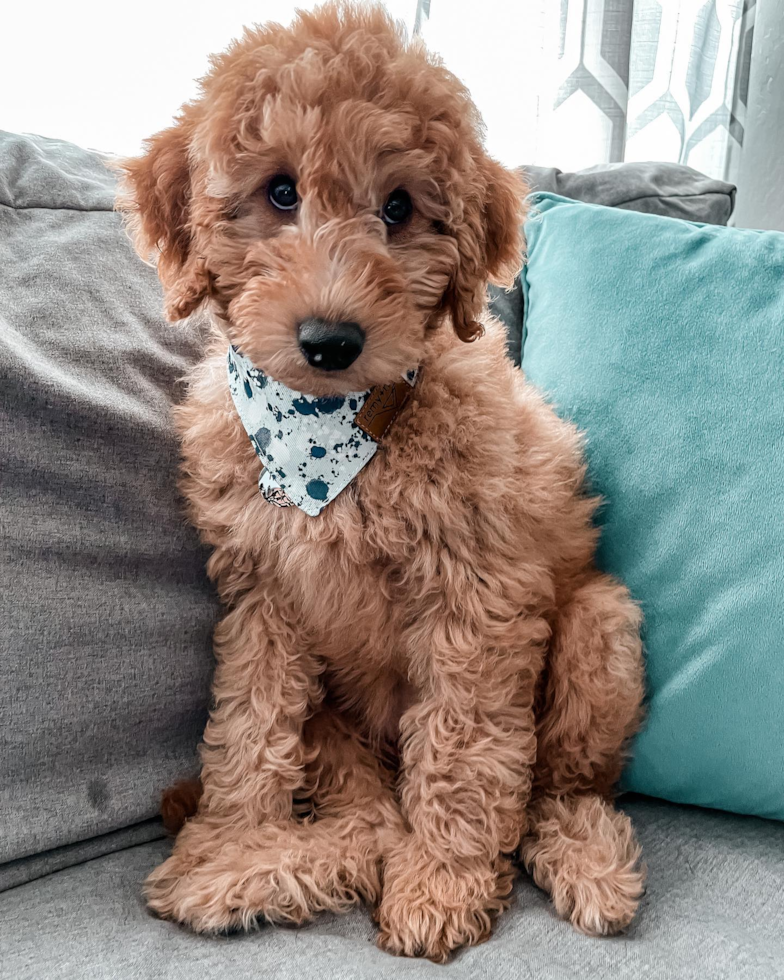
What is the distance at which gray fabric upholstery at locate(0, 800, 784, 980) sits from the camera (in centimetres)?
131

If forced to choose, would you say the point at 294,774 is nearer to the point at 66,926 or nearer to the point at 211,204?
the point at 66,926

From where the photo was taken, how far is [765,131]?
3383mm

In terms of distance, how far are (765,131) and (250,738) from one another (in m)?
3.12

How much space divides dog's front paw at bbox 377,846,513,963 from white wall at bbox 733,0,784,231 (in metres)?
2.95

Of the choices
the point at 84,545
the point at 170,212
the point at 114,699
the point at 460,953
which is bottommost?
the point at 460,953

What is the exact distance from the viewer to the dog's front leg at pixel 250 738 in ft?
5.26

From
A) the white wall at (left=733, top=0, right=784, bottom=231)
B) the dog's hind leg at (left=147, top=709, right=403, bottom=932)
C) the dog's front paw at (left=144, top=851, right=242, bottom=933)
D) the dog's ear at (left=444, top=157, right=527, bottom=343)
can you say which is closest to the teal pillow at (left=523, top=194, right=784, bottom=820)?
the dog's ear at (left=444, top=157, right=527, bottom=343)

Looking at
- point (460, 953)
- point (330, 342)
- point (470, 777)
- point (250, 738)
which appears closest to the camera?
point (330, 342)

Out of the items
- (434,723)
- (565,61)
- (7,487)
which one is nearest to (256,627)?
(434,723)

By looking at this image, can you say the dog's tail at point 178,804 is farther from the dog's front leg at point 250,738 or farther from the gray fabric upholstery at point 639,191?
the gray fabric upholstery at point 639,191

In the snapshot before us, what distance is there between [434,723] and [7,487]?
91cm

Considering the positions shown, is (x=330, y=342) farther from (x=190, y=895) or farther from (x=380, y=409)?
(x=190, y=895)

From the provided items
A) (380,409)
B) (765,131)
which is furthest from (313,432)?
(765,131)

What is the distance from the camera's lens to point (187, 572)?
1804 mm
